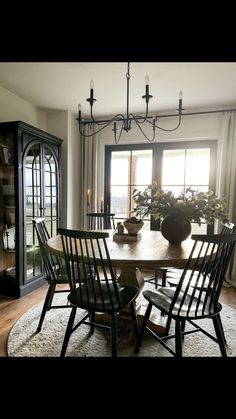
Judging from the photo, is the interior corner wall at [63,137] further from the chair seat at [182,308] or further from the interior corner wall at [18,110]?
the chair seat at [182,308]

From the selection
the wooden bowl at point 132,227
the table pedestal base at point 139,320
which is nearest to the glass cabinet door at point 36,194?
the table pedestal base at point 139,320

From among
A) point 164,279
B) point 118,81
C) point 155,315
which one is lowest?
point 155,315

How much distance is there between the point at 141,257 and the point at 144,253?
0.11 metres

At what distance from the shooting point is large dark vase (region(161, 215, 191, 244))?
185cm

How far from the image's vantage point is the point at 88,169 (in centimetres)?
369

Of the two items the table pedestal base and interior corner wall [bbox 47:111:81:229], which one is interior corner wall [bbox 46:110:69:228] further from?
the table pedestal base

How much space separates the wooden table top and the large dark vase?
0.07m

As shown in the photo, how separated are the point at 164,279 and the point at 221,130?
213cm

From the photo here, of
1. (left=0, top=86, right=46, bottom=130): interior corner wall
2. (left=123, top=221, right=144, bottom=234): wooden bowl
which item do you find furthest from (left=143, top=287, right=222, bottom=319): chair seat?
(left=0, top=86, right=46, bottom=130): interior corner wall

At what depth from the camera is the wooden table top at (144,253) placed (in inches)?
55.6
